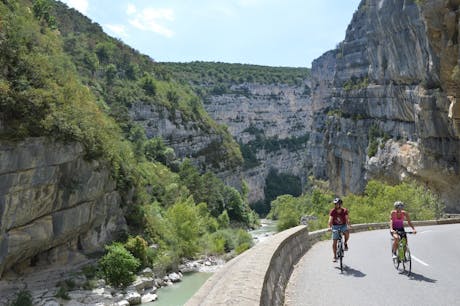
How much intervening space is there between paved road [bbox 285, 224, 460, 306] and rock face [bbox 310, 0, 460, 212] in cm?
2573

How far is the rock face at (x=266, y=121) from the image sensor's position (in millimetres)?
172750

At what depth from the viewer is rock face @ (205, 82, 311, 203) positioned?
567 ft

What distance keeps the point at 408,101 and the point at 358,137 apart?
2060 cm

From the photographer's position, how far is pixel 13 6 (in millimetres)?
44969

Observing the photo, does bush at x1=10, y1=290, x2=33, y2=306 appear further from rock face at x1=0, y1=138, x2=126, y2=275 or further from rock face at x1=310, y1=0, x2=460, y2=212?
rock face at x1=310, y1=0, x2=460, y2=212

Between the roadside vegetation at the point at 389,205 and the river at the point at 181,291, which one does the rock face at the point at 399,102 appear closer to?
the roadside vegetation at the point at 389,205

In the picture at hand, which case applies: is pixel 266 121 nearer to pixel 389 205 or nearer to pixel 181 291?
pixel 389 205

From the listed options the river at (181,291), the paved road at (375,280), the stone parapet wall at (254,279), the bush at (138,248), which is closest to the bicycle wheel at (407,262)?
the paved road at (375,280)

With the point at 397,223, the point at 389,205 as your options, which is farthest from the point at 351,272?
the point at 389,205

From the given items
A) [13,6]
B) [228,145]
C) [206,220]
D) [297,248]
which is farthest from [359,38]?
[297,248]

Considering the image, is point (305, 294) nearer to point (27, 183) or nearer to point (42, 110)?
point (27, 183)

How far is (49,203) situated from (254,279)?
28.2m

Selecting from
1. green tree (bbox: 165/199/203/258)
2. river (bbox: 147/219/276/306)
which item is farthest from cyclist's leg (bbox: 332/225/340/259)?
green tree (bbox: 165/199/203/258)

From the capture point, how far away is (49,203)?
32.4 m
